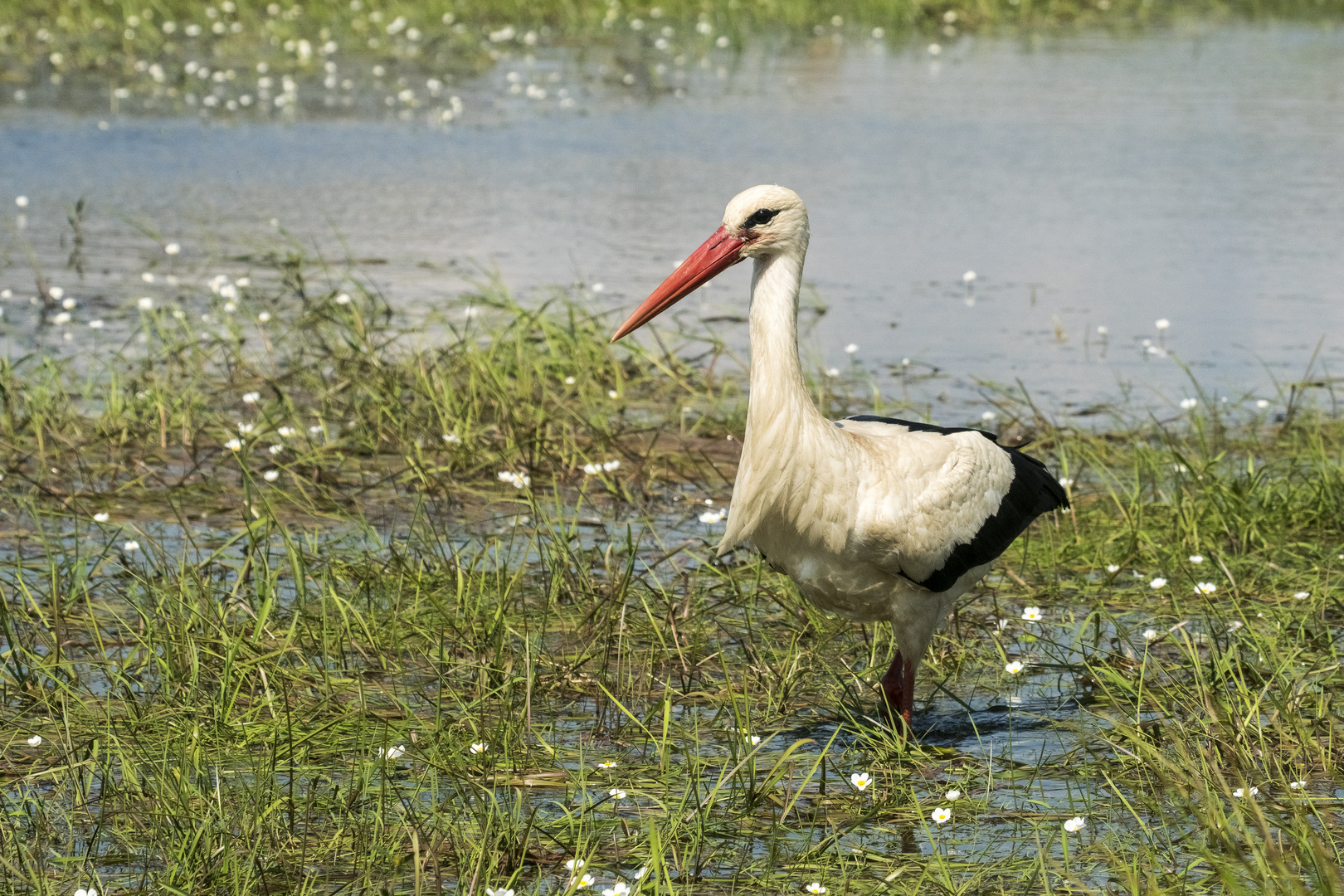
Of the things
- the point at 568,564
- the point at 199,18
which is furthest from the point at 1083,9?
the point at 568,564

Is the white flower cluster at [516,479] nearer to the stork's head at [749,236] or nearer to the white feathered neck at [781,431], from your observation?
the stork's head at [749,236]

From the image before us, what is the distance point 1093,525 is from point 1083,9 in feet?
66.3

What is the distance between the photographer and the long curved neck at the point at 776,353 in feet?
13.8

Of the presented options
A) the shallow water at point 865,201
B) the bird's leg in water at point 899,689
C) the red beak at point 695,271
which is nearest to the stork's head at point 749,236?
the red beak at point 695,271

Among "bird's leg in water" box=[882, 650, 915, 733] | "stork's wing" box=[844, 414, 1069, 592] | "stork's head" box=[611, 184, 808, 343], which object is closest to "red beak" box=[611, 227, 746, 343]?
"stork's head" box=[611, 184, 808, 343]

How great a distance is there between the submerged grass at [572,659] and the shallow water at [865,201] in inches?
50.0

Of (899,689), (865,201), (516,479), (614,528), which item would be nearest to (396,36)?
(865,201)

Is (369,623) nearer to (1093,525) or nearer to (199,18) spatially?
(1093,525)

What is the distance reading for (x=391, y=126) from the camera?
15.0 metres

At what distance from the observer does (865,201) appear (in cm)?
1252

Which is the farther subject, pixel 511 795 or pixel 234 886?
pixel 511 795

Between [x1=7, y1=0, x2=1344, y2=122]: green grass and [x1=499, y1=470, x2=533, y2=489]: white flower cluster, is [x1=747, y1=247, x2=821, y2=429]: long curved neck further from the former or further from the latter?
[x1=7, y1=0, x2=1344, y2=122]: green grass

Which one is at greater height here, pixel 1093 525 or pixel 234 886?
pixel 234 886

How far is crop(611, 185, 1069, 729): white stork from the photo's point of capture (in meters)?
4.23
